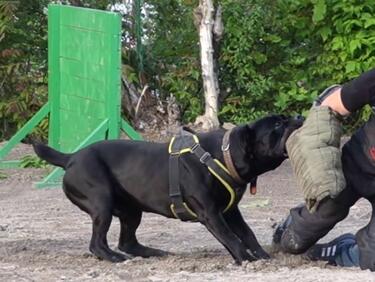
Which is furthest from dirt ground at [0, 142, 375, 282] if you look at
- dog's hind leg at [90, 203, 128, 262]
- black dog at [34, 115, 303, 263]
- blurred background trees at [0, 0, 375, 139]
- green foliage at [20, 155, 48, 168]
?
blurred background trees at [0, 0, 375, 139]

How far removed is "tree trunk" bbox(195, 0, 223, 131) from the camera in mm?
→ 11695

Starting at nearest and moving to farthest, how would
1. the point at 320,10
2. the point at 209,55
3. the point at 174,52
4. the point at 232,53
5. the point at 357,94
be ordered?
the point at 357,94 < the point at 209,55 < the point at 320,10 < the point at 232,53 < the point at 174,52

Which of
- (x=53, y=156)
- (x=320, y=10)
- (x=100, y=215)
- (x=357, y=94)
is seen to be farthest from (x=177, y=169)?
(x=320, y=10)

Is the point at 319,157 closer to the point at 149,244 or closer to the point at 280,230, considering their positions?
the point at 280,230

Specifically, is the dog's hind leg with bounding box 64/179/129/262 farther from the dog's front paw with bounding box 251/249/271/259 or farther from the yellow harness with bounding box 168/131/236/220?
the dog's front paw with bounding box 251/249/271/259

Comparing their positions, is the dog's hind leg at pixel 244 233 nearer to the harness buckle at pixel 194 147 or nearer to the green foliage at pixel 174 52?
the harness buckle at pixel 194 147

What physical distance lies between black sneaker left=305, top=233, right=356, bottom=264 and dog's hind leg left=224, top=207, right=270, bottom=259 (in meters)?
0.25

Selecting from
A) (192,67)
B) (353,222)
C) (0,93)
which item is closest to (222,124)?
(192,67)

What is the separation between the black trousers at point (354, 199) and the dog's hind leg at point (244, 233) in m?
0.24

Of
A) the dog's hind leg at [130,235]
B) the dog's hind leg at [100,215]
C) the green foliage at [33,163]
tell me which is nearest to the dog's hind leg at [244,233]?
the dog's hind leg at [130,235]

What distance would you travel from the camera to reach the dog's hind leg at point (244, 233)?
664 centimetres

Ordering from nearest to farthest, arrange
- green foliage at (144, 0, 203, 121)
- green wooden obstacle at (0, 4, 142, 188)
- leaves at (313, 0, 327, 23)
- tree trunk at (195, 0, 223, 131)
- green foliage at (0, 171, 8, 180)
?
green wooden obstacle at (0, 4, 142, 188) → green foliage at (0, 171, 8, 180) → tree trunk at (195, 0, 223, 131) → leaves at (313, 0, 327, 23) → green foliage at (144, 0, 203, 121)

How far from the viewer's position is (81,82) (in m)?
10.6

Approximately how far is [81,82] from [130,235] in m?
3.83
